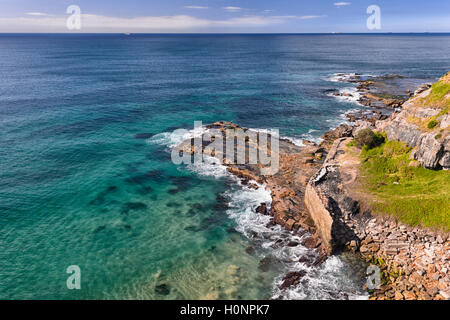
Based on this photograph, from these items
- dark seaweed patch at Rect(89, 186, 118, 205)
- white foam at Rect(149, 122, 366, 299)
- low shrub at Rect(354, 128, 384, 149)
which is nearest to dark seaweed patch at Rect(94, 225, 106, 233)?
dark seaweed patch at Rect(89, 186, 118, 205)

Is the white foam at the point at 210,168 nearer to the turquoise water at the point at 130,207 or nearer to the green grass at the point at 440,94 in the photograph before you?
the turquoise water at the point at 130,207

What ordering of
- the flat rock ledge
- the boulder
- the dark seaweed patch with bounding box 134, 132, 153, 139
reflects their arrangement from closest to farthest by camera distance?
the flat rock ledge, the boulder, the dark seaweed patch with bounding box 134, 132, 153, 139

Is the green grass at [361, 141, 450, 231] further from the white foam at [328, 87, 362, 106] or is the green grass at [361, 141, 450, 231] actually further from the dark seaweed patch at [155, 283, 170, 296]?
the white foam at [328, 87, 362, 106]

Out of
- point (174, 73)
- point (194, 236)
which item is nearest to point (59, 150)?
point (194, 236)

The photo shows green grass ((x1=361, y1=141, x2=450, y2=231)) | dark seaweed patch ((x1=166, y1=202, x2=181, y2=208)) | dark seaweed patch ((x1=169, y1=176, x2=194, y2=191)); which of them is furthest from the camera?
dark seaweed patch ((x1=169, y1=176, x2=194, y2=191))

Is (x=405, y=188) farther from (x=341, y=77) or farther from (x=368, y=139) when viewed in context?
(x=341, y=77)
